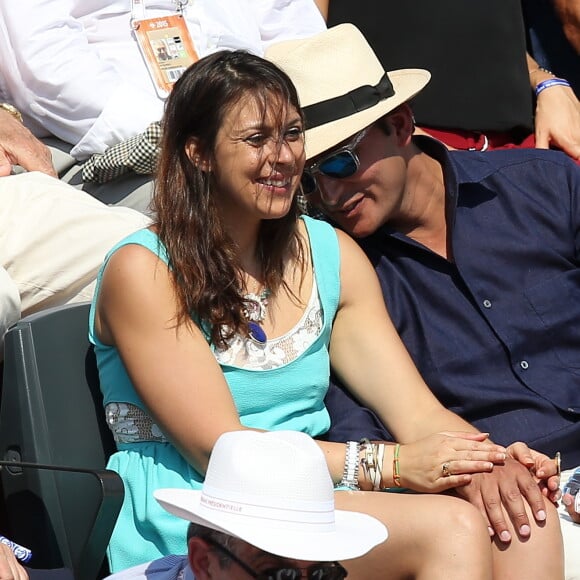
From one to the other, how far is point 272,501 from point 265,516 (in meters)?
0.02

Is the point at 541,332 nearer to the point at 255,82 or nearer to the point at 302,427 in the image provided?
the point at 302,427

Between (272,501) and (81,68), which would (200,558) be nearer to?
(272,501)

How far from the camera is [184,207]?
265 centimetres

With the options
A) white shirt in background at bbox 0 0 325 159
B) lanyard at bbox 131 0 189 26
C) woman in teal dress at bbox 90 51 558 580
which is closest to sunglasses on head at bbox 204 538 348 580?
woman in teal dress at bbox 90 51 558 580

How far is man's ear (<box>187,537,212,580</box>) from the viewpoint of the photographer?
1847 mm

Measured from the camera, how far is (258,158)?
104 inches

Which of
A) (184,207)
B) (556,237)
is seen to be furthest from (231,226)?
(556,237)

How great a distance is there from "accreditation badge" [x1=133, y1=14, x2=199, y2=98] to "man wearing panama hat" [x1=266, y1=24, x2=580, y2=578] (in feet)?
1.75

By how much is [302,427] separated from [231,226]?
48 cm

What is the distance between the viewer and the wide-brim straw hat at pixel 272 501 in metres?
1.78

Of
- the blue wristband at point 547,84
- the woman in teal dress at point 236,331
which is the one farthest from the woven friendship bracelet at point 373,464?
the blue wristband at point 547,84

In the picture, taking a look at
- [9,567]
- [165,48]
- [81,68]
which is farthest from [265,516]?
[165,48]

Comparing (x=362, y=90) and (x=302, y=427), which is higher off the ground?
(x=362, y=90)

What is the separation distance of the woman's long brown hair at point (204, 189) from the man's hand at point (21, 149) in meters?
0.66
